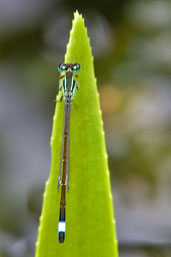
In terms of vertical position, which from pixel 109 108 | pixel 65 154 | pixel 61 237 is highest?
pixel 109 108

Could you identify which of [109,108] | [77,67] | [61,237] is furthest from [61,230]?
[109,108]

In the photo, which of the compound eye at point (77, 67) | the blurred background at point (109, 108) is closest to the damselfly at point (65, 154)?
the compound eye at point (77, 67)

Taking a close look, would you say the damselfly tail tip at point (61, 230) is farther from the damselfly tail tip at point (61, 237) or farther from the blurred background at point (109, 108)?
the blurred background at point (109, 108)

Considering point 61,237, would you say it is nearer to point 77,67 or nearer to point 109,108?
point 77,67

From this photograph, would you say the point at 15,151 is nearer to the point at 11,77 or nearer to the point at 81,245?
the point at 11,77

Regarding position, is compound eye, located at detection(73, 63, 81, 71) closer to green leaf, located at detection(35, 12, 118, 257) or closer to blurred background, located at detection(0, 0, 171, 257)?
green leaf, located at detection(35, 12, 118, 257)

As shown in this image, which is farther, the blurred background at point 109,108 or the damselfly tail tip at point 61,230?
the blurred background at point 109,108
